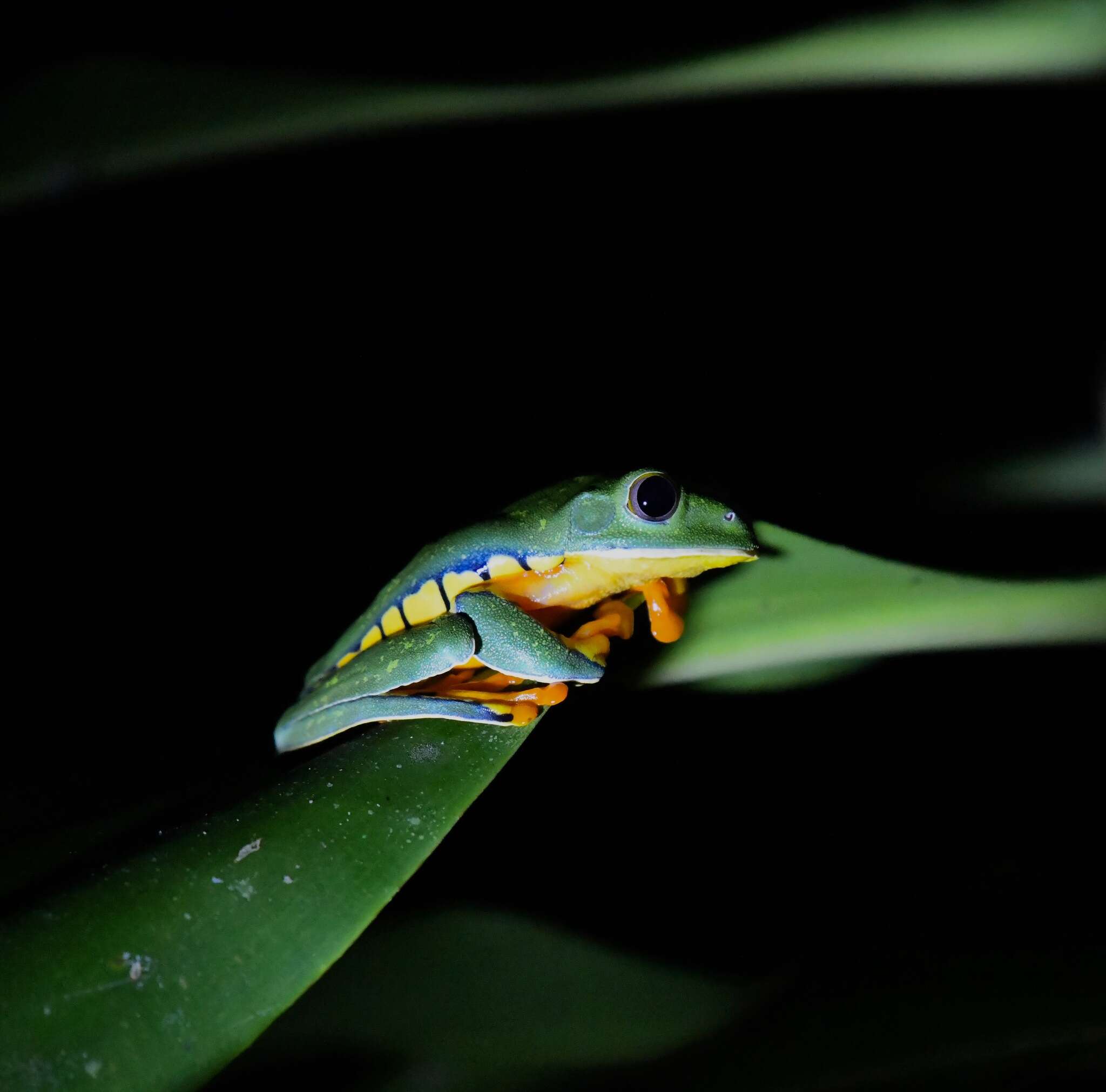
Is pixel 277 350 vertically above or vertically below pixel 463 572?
above

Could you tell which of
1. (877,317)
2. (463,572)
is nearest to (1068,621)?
(463,572)

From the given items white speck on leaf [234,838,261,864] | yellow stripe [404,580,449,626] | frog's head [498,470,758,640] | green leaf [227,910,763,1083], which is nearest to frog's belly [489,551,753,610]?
frog's head [498,470,758,640]

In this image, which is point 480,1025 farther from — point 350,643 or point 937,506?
point 937,506

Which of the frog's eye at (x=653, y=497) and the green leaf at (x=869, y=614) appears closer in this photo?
the green leaf at (x=869, y=614)

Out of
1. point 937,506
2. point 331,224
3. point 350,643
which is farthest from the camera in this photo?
point 331,224

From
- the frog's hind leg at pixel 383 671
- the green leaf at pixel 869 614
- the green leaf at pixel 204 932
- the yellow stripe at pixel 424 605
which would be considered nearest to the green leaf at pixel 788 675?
the green leaf at pixel 869 614

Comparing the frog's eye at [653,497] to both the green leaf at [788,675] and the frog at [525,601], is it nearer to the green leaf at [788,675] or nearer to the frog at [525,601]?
the frog at [525,601]

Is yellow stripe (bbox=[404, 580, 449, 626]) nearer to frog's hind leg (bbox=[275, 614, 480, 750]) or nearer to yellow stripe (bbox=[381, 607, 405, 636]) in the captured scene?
yellow stripe (bbox=[381, 607, 405, 636])
